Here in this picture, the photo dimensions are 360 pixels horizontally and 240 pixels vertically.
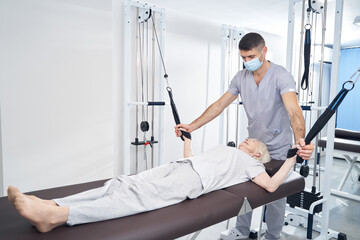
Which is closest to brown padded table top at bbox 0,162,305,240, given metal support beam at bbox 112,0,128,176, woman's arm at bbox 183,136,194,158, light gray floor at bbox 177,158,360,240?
woman's arm at bbox 183,136,194,158

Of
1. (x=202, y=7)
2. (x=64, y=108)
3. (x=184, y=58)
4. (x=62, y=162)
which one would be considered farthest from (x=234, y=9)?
(x=62, y=162)

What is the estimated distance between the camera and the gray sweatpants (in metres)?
1.11

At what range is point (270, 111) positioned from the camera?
1845 millimetres

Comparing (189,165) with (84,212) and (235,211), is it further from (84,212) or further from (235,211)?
(84,212)

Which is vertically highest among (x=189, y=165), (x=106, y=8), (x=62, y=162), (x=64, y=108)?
(x=106, y=8)

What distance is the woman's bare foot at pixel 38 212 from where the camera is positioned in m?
0.99

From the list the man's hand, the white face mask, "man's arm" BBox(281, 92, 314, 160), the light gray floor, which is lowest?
the light gray floor

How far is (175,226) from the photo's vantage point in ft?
3.70

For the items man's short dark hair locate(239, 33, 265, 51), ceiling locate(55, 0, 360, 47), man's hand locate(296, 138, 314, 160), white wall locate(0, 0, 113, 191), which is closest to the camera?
man's hand locate(296, 138, 314, 160)

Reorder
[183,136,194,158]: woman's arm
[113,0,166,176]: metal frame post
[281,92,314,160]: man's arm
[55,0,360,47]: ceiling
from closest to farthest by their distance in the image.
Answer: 1. [281,92,314,160]: man's arm
2. [183,136,194,158]: woman's arm
3. [113,0,166,176]: metal frame post
4. [55,0,360,47]: ceiling

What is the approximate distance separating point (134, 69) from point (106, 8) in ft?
2.07

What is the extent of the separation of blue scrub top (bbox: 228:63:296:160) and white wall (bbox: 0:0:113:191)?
132 cm

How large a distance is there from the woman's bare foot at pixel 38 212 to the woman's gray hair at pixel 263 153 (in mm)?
1159

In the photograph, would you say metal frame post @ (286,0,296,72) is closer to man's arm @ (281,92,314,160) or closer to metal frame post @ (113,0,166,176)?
man's arm @ (281,92,314,160)
